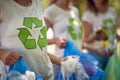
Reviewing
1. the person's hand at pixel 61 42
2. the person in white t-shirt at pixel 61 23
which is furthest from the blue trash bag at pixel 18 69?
the person in white t-shirt at pixel 61 23

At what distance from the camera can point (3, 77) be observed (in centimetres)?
237

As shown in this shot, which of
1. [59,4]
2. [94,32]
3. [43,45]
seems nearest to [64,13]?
[59,4]

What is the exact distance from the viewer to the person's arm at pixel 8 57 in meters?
2.25

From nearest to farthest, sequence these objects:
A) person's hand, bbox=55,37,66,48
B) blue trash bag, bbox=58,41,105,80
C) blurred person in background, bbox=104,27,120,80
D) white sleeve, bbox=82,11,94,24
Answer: blue trash bag, bbox=58,41,105,80 < person's hand, bbox=55,37,66,48 < blurred person in background, bbox=104,27,120,80 < white sleeve, bbox=82,11,94,24

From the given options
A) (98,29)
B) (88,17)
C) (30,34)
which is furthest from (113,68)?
(30,34)

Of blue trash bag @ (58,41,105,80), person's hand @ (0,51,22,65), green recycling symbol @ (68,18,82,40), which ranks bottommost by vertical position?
blue trash bag @ (58,41,105,80)

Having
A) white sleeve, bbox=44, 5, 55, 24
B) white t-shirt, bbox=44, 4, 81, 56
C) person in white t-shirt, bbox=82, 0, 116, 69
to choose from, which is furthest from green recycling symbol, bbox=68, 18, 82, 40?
person in white t-shirt, bbox=82, 0, 116, 69

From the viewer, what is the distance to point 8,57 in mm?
2242

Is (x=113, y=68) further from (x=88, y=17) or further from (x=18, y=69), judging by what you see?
(x=18, y=69)

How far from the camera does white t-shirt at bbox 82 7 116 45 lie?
4223 mm

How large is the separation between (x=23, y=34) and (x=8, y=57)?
20 cm

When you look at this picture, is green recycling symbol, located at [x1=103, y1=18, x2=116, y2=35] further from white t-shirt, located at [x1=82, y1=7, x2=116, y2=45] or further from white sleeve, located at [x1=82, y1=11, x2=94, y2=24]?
white sleeve, located at [x1=82, y1=11, x2=94, y2=24]

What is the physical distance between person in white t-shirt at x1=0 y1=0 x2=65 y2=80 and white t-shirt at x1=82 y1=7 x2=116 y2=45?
1.82m

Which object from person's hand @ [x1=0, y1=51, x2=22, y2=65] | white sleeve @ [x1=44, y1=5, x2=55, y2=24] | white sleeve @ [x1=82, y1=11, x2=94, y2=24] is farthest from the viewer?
white sleeve @ [x1=82, y1=11, x2=94, y2=24]
